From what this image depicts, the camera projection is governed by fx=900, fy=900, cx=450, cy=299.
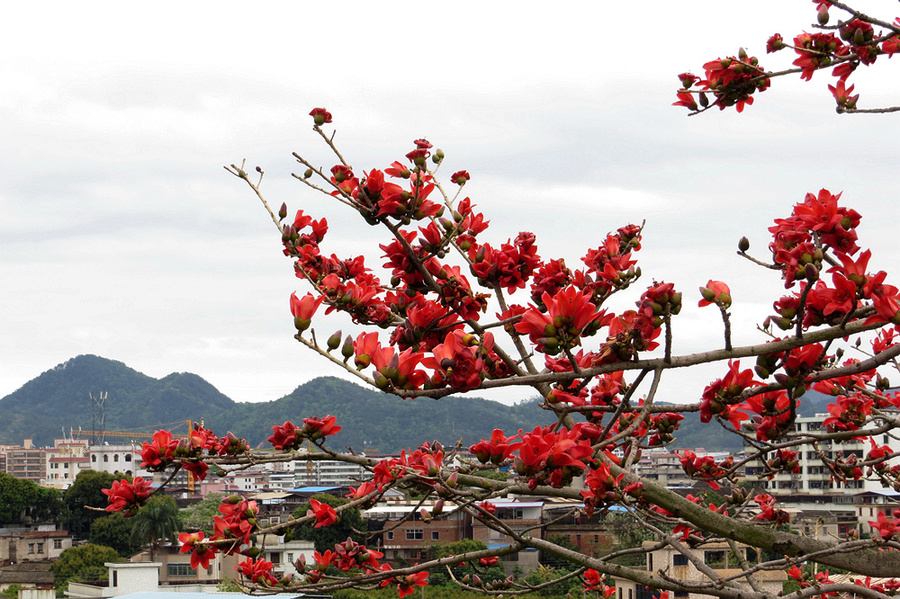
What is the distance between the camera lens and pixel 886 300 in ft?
7.65

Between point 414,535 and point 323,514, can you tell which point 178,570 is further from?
point 323,514

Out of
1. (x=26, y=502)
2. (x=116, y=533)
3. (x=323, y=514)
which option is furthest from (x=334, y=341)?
(x=26, y=502)

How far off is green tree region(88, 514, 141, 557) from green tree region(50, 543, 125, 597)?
182 inches

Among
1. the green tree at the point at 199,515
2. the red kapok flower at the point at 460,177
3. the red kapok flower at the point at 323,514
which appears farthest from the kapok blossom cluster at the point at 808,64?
the green tree at the point at 199,515

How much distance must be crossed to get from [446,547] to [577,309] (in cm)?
4238

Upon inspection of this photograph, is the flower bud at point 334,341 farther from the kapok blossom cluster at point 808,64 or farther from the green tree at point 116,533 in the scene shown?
the green tree at point 116,533

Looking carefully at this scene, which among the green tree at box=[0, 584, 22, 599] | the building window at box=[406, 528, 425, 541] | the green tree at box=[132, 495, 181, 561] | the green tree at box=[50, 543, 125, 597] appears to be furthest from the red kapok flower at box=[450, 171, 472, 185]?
the green tree at box=[132, 495, 181, 561]

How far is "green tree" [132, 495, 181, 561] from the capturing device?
47750 mm

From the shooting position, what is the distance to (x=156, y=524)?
1902 inches

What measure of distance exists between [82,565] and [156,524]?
527 centimetres

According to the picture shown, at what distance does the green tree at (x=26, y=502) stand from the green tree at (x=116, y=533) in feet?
36.5

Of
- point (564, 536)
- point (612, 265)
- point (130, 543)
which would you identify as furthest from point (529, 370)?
point (130, 543)

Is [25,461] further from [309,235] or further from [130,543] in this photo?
[309,235]

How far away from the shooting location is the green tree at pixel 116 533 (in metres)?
50.4
